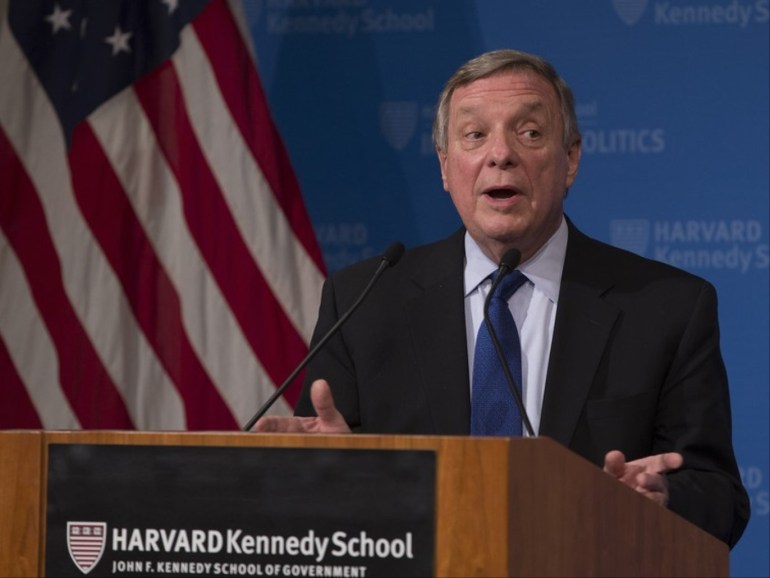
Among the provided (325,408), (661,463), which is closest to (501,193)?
(661,463)

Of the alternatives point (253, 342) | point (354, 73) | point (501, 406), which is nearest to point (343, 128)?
point (354, 73)

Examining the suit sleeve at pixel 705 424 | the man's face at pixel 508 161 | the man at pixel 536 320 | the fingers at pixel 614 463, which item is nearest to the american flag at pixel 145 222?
the man at pixel 536 320

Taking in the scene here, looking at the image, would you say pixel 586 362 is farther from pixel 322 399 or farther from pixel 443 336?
pixel 322 399

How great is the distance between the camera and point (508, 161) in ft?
7.80

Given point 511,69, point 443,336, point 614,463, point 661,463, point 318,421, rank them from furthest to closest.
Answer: point 511,69
point 443,336
point 661,463
point 318,421
point 614,463

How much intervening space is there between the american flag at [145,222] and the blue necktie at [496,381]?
1.45 m

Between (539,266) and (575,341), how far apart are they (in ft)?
0.64

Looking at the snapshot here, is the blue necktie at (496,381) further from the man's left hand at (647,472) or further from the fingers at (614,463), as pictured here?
the fingers at (614,463)

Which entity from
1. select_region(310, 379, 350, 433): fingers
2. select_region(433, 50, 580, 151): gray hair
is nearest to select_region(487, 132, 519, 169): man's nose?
select_region(433, 50, 580, 151): gray hair

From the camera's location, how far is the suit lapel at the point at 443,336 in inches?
89.0

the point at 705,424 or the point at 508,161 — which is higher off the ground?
the point at 508,161

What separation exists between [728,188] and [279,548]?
8.50ft

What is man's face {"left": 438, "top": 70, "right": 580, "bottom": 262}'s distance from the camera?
238cm

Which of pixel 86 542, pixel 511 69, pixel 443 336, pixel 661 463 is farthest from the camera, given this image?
pixel 511 69
